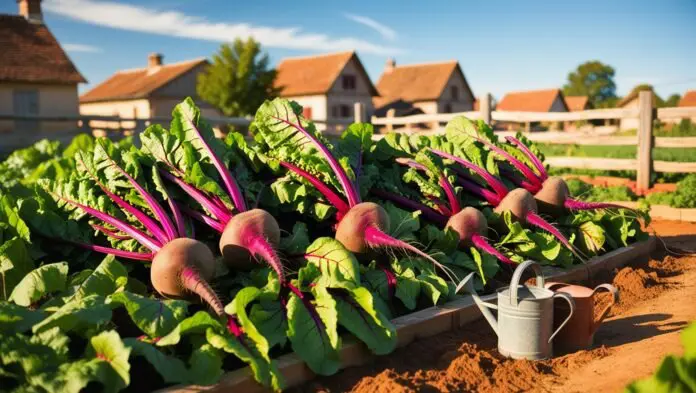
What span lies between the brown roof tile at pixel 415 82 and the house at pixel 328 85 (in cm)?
409

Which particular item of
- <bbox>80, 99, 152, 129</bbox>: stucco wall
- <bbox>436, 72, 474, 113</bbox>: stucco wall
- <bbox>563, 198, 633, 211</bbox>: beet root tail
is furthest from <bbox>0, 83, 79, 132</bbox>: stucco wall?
<bbox>563, 198, 633, 211</bbox>: beet root tail

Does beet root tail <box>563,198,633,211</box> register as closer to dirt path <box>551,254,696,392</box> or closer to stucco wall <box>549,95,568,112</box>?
dirt path <box>551,254,696,392</box>

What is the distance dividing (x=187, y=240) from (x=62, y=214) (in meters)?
1.32

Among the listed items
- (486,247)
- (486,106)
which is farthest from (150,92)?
(486,247)

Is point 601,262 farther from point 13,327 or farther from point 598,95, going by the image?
point 598,95

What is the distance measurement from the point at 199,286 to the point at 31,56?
30.3 metres

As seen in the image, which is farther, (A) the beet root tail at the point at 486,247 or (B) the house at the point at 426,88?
(B) the house at the point at 426,88

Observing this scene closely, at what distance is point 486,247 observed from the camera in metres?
4.20

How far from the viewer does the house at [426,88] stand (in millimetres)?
45125

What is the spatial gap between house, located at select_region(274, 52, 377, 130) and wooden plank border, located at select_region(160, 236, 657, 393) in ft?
113

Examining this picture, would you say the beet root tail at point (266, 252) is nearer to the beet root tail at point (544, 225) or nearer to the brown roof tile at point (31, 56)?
the beet root tail at point (544, 225)

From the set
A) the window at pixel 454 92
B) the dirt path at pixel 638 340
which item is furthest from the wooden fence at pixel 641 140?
the window at pixel 454 92

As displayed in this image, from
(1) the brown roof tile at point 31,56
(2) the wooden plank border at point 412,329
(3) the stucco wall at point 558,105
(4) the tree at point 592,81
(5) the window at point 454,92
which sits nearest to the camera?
(2) the wooden plank border at point 412,329

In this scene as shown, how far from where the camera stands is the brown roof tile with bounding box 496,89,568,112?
6219 centimetres
